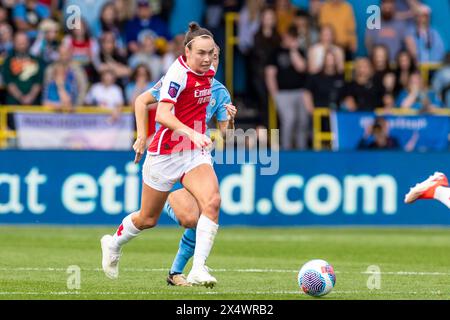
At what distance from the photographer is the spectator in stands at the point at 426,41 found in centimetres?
2377

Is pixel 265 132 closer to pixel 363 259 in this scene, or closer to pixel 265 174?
pixel 265 174

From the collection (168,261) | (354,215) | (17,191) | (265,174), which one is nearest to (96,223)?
(17,191)

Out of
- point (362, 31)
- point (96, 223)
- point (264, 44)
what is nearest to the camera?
point (96, 223)

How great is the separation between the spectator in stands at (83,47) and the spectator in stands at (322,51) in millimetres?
4013

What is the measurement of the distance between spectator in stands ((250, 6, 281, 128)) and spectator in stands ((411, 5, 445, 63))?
290cm

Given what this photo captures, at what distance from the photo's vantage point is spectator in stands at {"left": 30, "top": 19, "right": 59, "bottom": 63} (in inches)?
Answer: 857

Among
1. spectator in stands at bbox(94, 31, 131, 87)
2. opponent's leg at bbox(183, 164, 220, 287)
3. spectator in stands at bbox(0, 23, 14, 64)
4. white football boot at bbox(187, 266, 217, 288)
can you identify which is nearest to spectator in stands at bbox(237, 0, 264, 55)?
spectator in stands at bbox(94, 31, 131, 87)

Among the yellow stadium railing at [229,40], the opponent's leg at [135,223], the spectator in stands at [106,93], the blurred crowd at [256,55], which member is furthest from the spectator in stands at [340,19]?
the opponent's leg at [135,223]

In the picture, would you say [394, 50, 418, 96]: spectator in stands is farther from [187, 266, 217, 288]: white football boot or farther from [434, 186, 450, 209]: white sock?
[187, 266, 217, 288]: white football boot

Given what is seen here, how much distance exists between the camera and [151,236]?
18.7 meters

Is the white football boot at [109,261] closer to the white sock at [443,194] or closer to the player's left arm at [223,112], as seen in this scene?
the player's left arm at [223,112]

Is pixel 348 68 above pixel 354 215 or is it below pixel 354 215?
above

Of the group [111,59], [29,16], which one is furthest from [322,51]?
[29,16]

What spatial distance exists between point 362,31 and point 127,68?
17.4 feet
